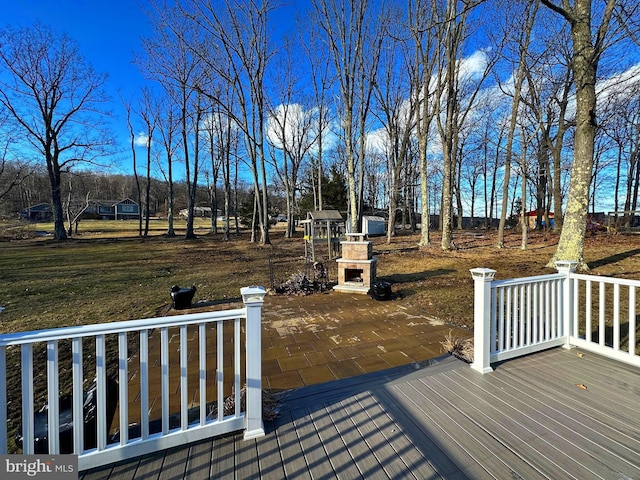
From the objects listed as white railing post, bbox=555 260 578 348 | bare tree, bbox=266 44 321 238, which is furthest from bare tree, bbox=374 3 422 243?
white railing post, bbox=555 260 578 348

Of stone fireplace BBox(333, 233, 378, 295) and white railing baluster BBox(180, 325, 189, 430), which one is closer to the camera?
white railing baluster BBox(180, 325, 189, 430)

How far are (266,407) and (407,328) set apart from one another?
7.81 feet

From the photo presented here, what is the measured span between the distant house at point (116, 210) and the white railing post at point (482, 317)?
5760 centimetres

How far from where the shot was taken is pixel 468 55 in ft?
A: 41.8

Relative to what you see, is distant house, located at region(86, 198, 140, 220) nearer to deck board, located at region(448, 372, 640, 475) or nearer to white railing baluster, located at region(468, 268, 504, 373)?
white railing baluster, located at region(468, 268, 504, 373)

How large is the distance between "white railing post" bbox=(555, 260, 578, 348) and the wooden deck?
1.73 ft

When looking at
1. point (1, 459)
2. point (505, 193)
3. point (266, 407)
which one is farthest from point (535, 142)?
point (1, 459)

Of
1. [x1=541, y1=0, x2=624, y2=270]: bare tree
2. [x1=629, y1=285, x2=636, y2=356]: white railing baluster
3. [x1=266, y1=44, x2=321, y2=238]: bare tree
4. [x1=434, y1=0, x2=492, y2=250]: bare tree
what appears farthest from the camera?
[x1=266, y1=44, x2=321, y2=238]: bare tree

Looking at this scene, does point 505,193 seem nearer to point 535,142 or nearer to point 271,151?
point 535,142

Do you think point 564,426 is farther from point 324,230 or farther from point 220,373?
point 324,230

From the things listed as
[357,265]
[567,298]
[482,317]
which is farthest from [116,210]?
[567,298]

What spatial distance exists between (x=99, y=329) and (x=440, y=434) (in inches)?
80.2

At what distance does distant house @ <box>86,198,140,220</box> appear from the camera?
5075 cm

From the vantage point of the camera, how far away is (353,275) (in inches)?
260
